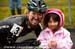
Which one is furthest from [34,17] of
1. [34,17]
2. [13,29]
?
[13,29]

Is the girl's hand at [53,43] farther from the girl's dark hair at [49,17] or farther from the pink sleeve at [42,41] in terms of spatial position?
the girl's dark hair at [49,17]

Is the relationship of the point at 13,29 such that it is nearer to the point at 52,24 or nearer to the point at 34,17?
the point at 34,17

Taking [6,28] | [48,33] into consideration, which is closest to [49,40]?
[48,33]

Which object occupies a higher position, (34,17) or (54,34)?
(34,17)

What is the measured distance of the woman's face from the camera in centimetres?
200

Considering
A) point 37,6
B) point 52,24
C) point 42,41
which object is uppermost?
point 37,6

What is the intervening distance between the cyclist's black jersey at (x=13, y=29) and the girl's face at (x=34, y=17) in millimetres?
70

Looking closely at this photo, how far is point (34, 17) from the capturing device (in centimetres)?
200

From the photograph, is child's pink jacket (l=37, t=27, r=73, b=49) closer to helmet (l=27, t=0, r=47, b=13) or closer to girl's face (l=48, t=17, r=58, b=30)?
girl's face (l=48, t=17, r=58, b=30)

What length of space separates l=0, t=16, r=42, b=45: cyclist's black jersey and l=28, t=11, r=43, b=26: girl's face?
7 centimetres

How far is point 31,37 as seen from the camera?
6.98ft

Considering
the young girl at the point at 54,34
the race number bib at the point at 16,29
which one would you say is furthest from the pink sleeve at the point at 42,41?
the race number bib at the point at 16,29

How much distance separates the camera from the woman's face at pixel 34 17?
6.55ft

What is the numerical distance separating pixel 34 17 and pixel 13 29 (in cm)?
21
